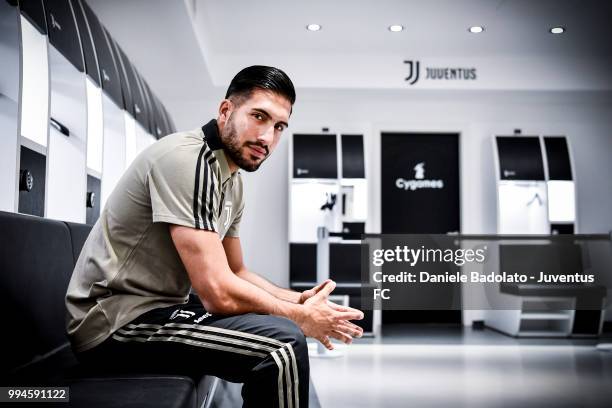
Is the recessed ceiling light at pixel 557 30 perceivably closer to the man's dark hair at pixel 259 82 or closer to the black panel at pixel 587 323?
the black panel at pixel 587 323

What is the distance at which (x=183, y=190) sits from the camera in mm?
1363

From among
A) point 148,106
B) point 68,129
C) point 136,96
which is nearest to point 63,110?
point 68,129

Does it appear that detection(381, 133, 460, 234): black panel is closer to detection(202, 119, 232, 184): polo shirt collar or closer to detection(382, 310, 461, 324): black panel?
detection(382, 310, 461, 324): black panel

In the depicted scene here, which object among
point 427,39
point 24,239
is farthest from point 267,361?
point 427,39

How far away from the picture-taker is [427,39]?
5.76 meters

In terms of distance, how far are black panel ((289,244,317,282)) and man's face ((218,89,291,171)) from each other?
182 inches

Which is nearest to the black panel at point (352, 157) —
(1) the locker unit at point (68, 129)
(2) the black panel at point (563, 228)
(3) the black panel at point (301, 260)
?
(3) the black panel at point (301, 260)

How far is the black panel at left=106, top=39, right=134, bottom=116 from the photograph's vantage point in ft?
13.3

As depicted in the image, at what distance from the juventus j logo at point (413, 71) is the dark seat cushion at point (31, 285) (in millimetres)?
4789

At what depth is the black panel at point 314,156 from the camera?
617 centimetres

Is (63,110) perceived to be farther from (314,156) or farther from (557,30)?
(557,30)

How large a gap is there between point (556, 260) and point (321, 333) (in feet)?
17.1

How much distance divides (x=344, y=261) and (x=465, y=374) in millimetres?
2719

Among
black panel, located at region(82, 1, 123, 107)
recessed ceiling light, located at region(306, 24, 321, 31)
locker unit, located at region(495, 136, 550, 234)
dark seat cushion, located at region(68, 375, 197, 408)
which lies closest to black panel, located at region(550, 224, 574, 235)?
locker unit, located at region(495, 136, 550, 234)
